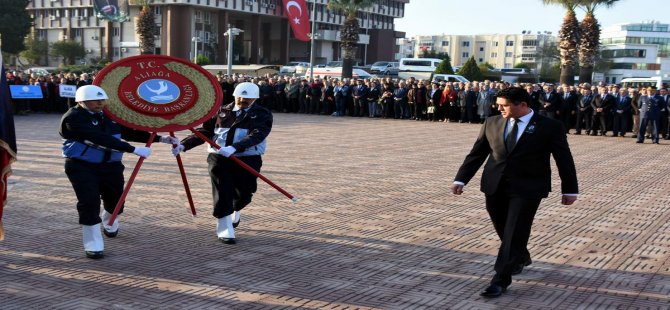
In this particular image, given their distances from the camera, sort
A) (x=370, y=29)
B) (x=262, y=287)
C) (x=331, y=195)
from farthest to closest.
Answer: (x=370, y=29) → (x=331, y=195) → (x=262, y=287)

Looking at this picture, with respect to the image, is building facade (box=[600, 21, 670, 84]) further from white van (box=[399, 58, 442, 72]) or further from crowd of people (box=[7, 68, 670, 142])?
crowd of people (box=[7, 68, 670, 142])

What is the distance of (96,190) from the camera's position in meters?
6.20

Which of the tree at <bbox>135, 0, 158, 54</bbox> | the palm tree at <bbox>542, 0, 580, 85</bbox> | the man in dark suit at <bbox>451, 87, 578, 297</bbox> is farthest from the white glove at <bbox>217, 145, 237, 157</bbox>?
the tree at <bbox>135, 0, 158, 54</bbox>

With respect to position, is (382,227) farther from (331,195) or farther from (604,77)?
(604,77)

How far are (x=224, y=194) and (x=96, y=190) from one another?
1.24 meters

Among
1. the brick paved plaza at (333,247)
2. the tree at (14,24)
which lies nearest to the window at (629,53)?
the tree at (14,24)

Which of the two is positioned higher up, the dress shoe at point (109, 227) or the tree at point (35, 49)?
the tree at point (35, 49)

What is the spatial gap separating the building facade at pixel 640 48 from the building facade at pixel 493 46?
1394 centimetres

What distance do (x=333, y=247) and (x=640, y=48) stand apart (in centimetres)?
12368

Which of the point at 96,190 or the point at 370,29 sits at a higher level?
the point at 370,29

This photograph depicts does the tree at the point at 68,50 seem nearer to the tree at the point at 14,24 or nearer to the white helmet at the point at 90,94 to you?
the tree at the point at 14,24

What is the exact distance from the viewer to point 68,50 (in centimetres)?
6531

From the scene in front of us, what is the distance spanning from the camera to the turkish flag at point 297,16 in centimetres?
3088

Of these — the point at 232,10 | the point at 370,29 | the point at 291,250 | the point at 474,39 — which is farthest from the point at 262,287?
the point at 474,39
